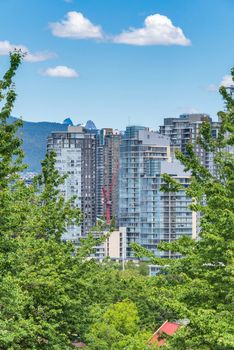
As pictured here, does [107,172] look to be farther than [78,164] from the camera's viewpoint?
Yes

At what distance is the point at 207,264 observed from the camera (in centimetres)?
1426

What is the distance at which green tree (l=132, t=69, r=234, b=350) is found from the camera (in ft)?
41.3

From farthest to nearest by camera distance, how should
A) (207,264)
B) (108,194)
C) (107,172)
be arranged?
(107,172)
(108,194)
(207,264)

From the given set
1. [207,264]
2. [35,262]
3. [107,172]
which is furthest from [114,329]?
[107,172]

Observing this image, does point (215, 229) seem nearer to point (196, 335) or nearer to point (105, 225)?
point (196, 335)

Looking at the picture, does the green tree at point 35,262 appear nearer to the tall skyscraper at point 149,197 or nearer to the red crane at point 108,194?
the tall skyscraper at point 149,197

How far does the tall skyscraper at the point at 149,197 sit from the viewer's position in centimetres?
10419

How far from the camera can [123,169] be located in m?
120

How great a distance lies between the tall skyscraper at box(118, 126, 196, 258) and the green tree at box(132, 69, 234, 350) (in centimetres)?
8172

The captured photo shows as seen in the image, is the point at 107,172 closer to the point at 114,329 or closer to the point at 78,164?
the point at 78,164

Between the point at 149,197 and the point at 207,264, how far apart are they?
95.7 metres

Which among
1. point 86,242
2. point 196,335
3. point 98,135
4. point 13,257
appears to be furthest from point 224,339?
point 98,135

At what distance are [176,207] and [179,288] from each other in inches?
3629

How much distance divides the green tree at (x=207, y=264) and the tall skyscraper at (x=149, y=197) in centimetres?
8172
